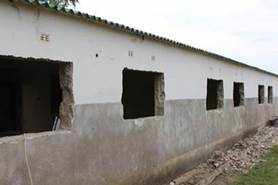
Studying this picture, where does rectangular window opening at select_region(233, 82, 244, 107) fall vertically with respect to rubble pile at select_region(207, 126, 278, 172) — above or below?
above

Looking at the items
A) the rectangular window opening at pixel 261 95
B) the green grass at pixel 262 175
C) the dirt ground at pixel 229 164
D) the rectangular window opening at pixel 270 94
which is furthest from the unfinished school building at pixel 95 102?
the rectangular window opening at pixel 270 94

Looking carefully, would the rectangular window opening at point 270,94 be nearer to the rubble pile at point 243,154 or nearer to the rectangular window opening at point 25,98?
the rubble pile at point 243,154

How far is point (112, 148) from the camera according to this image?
323 inches

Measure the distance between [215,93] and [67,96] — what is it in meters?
11.2

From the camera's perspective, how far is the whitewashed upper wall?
19.4 feet

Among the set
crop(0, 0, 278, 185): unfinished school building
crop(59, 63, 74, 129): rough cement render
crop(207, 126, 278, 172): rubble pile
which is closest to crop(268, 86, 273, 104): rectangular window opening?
crop(207, 126, 278, 172): rubble pile

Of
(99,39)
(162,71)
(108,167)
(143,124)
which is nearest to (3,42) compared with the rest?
(99,39)

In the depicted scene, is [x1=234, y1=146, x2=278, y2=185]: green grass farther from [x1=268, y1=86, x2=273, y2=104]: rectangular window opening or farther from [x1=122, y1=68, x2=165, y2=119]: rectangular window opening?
[x1=268, y1=86, x2=273, y2=104]: rectangular window opening

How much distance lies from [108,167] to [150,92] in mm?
5413

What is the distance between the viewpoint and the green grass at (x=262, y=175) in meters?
10.8

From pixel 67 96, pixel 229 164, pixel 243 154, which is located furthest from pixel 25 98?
pixel 243 154

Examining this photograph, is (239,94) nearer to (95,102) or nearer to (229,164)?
(229,164)

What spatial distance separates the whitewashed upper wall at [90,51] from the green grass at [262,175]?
2.43 m

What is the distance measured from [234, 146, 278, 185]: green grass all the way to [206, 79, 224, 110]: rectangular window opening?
2.64 metres
